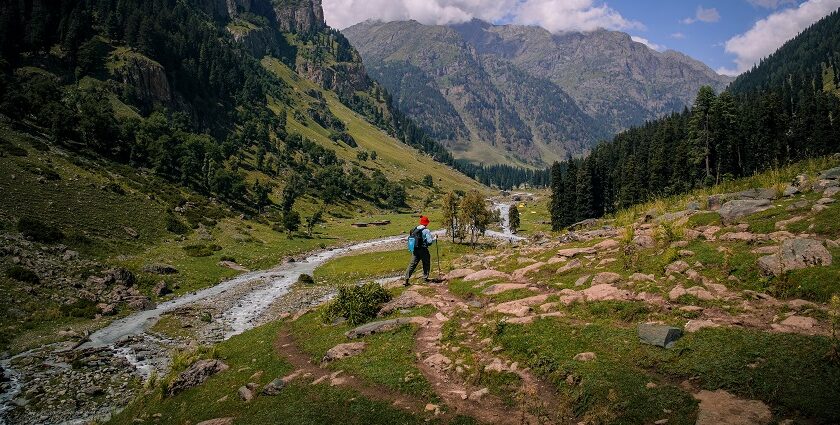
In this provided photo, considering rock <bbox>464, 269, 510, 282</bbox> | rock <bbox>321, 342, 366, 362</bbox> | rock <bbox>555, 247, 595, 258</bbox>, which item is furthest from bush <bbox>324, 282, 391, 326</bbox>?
rock <bbox>555, 247, 595, 258</bbox>

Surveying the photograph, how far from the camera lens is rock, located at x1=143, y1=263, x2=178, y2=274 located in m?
54.5

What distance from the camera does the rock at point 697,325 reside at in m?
14.1

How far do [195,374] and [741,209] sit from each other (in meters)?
29.3

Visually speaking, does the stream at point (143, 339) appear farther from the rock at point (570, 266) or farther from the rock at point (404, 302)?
the rock at point (570, 266)

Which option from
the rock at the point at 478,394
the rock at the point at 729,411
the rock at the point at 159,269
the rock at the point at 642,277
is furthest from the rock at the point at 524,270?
the rock at the point at 159,269

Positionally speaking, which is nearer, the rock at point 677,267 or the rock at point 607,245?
the rock at point 677,267

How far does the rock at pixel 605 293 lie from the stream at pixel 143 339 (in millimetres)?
25364

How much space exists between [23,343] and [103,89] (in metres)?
134

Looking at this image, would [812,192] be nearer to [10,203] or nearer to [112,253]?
[112,253]

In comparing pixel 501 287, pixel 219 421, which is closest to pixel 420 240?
pixel 501 287

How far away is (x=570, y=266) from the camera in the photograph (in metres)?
24.4

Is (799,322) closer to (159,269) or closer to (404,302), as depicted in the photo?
(404,302)

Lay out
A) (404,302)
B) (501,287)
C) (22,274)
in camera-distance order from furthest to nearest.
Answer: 1. (22,274)
2. (404,302)
3. (501,287)

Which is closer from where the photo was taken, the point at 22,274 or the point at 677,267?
the point at 677,267
